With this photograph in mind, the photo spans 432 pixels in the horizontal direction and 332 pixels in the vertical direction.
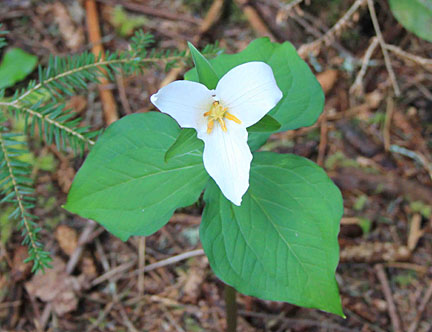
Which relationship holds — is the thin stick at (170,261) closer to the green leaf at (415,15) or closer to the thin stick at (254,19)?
A: the thin stick at (254,19)

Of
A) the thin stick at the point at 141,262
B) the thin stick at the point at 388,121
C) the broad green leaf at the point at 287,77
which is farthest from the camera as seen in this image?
the thin stick at the point at 388,121

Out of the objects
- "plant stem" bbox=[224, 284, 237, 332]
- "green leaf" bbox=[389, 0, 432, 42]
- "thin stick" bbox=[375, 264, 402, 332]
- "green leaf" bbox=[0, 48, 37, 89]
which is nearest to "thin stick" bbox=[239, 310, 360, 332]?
"thin stick" bbox=[375, 264, 402, 332]

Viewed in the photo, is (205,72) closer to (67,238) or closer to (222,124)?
(222,124)

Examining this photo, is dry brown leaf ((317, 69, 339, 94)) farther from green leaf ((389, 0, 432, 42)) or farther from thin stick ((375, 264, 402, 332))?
thin stick ((375, 264, 402, 332))

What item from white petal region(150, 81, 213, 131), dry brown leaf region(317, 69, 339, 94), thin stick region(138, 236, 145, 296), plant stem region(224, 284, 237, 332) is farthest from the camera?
dry brown leaf region(317, 69, 339, 94)

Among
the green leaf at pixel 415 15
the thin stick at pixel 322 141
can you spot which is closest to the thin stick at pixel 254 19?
the thin stick at pixel 322 141

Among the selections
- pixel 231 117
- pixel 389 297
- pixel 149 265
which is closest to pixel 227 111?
pixel 231 117

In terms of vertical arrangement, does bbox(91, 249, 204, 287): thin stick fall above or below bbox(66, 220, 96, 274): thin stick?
below
